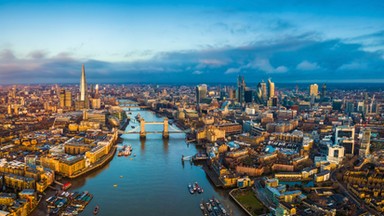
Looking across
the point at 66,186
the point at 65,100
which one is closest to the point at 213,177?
the point at 66,186

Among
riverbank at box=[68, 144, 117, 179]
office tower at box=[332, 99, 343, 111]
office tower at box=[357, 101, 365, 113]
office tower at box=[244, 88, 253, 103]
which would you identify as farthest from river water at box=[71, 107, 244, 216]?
office tower at box=[244, 88, 253, 103]

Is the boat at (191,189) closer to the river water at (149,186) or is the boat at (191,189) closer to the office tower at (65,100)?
→ the river water at (149,186)

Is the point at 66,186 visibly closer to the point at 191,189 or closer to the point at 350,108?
the point at 191,189

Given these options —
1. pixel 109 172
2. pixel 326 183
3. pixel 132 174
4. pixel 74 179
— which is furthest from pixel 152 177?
pixel 326 183

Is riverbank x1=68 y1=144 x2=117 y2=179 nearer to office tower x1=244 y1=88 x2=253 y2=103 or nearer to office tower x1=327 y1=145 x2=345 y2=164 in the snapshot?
office tower x1=327 y1=145 x2=345 y2=164

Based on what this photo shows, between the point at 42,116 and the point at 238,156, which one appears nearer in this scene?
the point at 238,156

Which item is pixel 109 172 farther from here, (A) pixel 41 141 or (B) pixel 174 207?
(A) pixel 41 141

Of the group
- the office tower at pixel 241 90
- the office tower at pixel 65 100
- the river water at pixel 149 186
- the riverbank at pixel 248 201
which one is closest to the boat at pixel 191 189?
the river water at pixel 149 186
